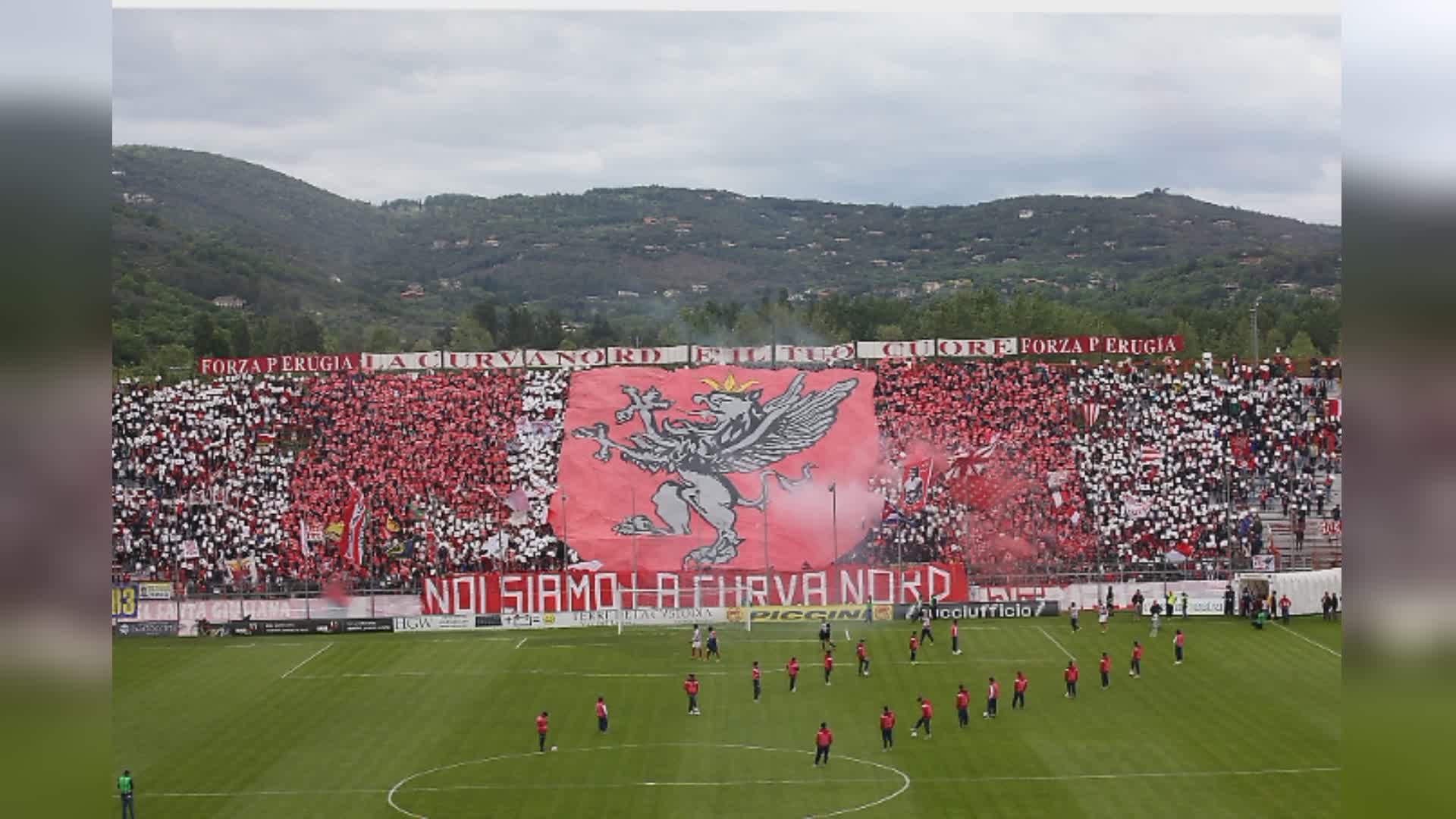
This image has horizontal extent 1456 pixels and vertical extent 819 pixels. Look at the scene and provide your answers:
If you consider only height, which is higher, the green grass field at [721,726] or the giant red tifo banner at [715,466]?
the giant red tifo banner at [715,466]

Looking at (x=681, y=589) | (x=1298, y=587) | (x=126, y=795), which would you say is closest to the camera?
(x=126, y=795)

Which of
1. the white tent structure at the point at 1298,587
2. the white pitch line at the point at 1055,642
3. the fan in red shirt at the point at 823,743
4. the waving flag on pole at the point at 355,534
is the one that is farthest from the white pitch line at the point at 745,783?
the waving flag on pole at the point at 355,534

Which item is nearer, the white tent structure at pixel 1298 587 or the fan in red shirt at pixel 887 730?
the fan in red shirt at pixel 887 730

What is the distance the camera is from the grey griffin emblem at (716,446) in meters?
63.8

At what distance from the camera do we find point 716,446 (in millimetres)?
66312

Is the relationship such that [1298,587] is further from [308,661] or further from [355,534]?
[355,534]

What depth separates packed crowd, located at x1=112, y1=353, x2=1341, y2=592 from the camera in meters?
60.7

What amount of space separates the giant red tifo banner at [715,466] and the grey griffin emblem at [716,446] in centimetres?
5

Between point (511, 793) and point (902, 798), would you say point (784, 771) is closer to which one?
point (902, 798)

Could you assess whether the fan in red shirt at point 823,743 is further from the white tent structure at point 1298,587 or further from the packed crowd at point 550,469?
the packed crowd at point 550,469

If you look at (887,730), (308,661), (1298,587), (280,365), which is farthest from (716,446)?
(887,730)

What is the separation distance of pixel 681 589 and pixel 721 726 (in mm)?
16958

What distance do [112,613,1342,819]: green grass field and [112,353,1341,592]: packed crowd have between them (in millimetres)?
7278
